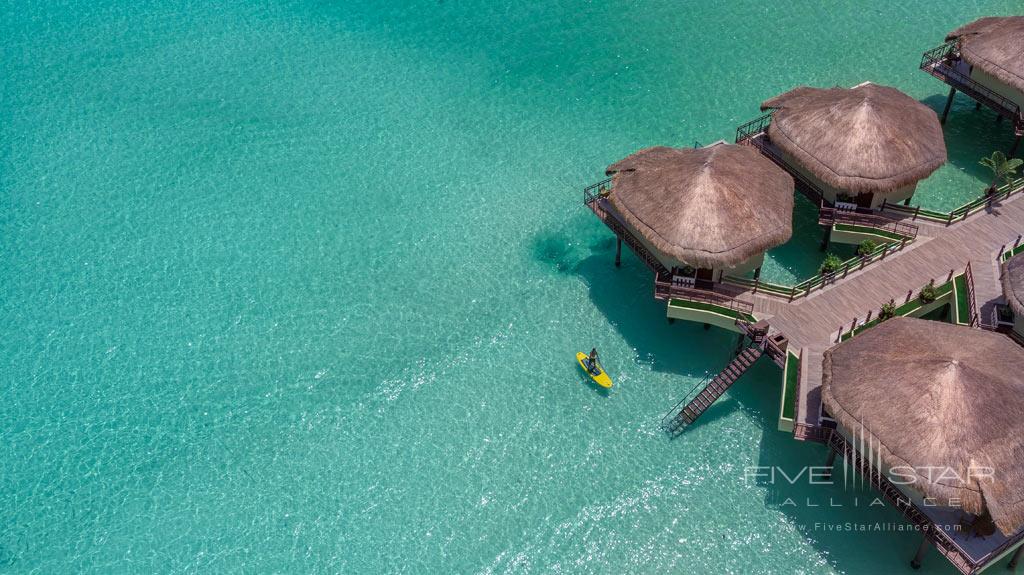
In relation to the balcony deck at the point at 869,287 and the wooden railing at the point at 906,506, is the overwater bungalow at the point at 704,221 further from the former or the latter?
the wooden railing at the point at 906,506

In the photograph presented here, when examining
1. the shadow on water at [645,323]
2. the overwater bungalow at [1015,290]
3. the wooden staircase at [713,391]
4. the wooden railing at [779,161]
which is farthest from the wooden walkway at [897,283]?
the wooden railing at [779,161]

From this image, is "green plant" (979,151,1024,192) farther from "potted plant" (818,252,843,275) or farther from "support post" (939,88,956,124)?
"potted plant" (818,252,843,275)

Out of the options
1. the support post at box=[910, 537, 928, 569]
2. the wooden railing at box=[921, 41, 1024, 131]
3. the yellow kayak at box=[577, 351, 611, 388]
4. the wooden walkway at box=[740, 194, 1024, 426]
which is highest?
the wooden railing at box=[921, 41, 1024, 131]

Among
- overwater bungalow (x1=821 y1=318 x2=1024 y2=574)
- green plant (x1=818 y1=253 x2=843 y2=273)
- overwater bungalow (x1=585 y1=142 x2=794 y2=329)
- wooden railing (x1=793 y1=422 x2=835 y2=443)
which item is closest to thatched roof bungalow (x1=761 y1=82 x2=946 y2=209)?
overwater bungalow (x1=585 y1=142 x2=794 y2=329)

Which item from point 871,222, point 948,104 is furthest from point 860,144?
point 948,104

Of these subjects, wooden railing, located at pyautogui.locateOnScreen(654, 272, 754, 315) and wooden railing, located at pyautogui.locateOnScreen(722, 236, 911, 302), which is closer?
wooden railing, located at pyautogui.locateOnScreen(654, 272, 754, 315)


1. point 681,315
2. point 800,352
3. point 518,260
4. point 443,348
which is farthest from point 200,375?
point 800,352

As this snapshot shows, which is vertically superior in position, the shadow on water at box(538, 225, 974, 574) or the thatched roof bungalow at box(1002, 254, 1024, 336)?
the thatched roof bungalow at box(1002, 254, 1024, 336)

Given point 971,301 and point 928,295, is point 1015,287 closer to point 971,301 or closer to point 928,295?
point 971,301
